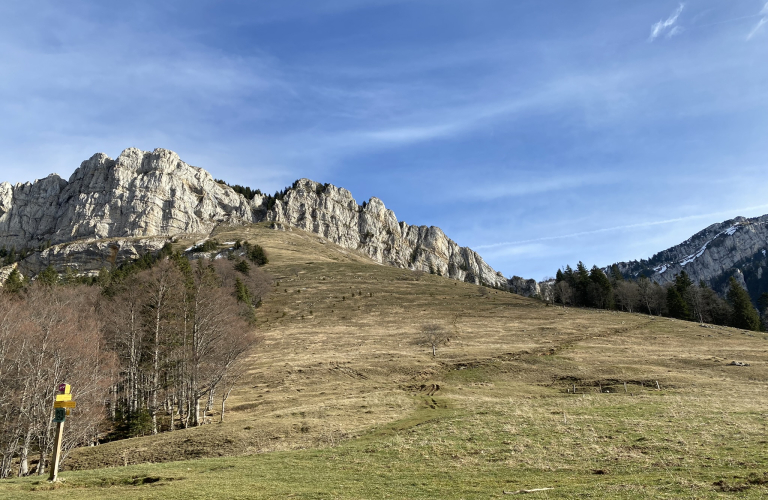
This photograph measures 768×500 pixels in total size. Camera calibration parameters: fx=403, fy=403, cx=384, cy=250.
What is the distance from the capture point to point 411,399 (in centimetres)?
4025

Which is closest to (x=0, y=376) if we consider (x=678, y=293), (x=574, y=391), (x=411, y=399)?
(x=411, y=399)

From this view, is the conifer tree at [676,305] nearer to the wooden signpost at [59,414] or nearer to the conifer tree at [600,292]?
the conifer tree at [600,292]

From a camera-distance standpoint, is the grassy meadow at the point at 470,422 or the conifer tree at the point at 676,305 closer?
the grassy meadow at the point at 470,422

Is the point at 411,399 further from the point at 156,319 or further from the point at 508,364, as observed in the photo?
the point at 156,319

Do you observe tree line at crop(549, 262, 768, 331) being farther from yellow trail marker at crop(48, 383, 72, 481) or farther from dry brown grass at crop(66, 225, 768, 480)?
yellow trail marker at crop(48, 383, 72, 481)

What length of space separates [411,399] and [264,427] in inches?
586

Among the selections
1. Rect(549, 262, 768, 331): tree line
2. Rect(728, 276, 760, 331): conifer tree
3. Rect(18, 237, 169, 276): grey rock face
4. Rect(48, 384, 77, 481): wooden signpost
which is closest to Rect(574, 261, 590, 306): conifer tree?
Rect(549, 262, 768, 331): tree line

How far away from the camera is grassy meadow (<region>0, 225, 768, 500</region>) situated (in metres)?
16.2

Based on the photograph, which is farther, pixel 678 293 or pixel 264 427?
pixel 678 293

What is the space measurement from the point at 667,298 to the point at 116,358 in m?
119

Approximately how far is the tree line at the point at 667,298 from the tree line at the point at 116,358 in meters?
98.1

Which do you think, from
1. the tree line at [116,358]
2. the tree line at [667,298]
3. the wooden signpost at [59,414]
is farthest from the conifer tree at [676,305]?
the wooden signpost at [59,414]

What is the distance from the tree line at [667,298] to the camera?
318 feet

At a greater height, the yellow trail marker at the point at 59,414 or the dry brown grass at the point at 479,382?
the yellow trail marker at the point at 59,414
